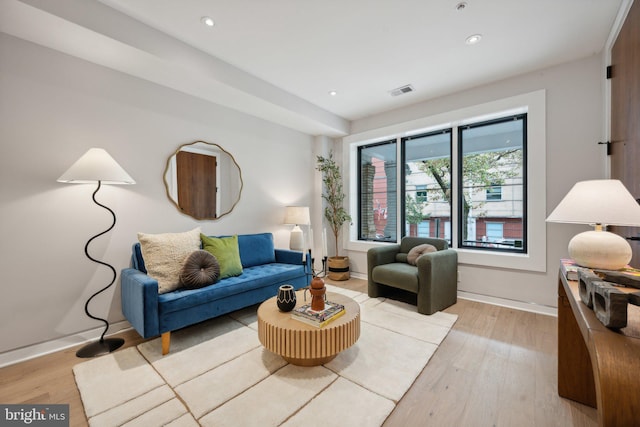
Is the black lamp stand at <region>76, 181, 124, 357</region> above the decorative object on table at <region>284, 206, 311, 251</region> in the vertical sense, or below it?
below

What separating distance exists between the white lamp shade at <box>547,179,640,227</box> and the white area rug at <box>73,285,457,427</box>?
1.41m

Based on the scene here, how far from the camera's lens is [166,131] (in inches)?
115

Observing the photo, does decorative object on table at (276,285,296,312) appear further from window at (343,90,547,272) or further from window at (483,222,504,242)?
window at (483,222,504,242)

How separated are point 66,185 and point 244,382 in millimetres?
2303

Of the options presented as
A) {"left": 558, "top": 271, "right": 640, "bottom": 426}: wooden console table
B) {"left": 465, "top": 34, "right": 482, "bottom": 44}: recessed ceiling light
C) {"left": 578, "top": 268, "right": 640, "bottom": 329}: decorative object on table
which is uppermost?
{"left": 465, "top": 34, "right": 482, "bottom": 44}: recessed ceiling light

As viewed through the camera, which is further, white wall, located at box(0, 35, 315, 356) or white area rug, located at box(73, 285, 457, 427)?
white wall, located at box(0, 35, 315, 356)

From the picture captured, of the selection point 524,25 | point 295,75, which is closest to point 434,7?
point 524,25

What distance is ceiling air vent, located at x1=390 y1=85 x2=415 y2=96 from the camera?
133 inches

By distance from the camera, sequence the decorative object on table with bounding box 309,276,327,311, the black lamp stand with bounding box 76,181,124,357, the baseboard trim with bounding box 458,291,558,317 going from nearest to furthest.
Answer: the decorative object on table with bounding box 309,276,327,311 → the black lamp stand with bounding box 76,181,124,357 → the baseboard trim with bounding box 458,291,558,317

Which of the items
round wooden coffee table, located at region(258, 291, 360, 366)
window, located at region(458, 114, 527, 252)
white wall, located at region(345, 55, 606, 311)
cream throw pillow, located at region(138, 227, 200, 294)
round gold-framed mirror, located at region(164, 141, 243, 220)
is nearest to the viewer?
round wooden coffee table, located at region(258, 291, 360, 366)

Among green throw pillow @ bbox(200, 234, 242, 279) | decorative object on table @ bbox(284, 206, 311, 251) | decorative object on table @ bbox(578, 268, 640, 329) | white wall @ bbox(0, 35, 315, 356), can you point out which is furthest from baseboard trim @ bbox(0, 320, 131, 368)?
decorative object on table @ bbox(578, 268, 640, 329)

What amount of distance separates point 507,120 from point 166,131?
4116 mm

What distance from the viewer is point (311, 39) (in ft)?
8.03

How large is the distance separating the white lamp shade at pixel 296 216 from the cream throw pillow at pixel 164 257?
1636mm
